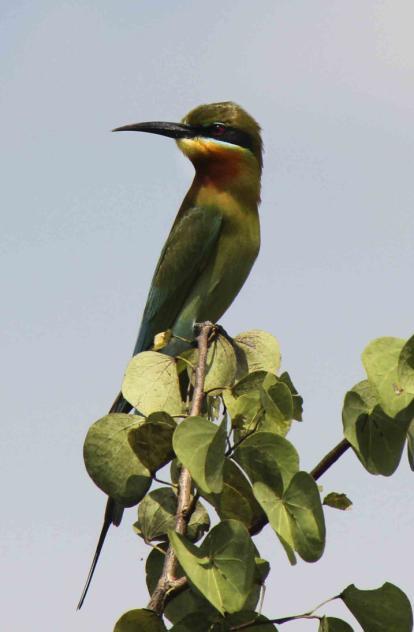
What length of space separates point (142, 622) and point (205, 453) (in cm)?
23

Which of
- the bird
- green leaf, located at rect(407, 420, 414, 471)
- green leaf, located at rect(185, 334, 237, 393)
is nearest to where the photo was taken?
green leaf, located at rect(407, 420, 414, 471)

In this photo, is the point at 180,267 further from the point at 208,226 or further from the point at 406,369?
the point at 406,369

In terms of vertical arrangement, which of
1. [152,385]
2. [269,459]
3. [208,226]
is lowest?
[269,459]

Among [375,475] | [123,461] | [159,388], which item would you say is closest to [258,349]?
[159,388]

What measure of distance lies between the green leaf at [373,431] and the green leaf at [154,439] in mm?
287

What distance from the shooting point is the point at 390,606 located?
1.38m

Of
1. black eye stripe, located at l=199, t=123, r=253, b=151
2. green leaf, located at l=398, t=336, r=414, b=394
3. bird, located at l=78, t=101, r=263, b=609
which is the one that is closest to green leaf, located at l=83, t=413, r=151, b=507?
green leaf, located at l=398, t=336, r=414, b=394

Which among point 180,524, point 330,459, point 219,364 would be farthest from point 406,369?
point 219,364

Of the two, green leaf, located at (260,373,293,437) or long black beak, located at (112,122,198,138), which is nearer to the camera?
green leaf, located at (260,373,293,437)

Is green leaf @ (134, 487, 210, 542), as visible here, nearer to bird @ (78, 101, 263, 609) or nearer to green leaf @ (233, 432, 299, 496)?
green leaf @ (233, 432, 299, 496)

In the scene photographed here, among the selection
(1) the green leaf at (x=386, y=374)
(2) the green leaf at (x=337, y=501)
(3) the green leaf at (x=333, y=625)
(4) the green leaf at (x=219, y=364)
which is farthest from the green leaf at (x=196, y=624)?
(4) the green leaf at (x=219, y=364)

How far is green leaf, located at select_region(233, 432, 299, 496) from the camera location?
1.34 metres

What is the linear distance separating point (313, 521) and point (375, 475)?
135 mm

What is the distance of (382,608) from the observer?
1.39m
